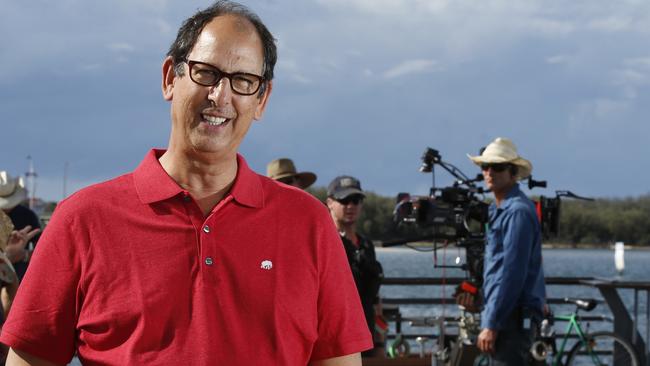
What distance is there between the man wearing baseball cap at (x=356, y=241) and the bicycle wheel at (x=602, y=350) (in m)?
3.48

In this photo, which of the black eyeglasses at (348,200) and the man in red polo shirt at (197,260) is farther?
the black eyeglasses at (348,200)

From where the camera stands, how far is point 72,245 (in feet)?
5.68

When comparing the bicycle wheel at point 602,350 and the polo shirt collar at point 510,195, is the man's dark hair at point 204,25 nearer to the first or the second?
the polo shirt collar at point 510,195

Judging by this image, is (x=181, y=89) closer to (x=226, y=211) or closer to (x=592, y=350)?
(x=226, y=211)

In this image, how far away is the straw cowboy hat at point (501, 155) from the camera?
5629mm

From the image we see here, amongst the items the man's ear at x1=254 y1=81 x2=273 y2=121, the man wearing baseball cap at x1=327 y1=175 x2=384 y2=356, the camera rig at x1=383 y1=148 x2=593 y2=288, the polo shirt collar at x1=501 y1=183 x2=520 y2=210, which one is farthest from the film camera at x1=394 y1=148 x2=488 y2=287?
the man's ear at x1=254 y1=81 x2=273 y2=121

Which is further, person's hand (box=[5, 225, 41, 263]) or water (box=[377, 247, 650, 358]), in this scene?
water (box=[377, 247, 650, 358])

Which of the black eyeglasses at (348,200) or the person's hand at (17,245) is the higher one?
the black eyeglasses at (348,200)

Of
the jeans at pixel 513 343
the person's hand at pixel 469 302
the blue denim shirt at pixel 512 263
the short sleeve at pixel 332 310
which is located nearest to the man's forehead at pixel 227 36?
the short sleeve at pixel 332 310

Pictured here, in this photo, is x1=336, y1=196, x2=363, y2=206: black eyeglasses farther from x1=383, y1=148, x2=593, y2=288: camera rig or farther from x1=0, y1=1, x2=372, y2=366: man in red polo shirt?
x1=0, y1=1, x2=372, y2=366: man in red polo shirt

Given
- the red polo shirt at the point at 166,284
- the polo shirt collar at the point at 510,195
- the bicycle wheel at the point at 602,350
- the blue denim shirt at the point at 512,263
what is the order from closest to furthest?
the red polo shirt at the point at 166,284, the blue denim shirt at the point at 512,263, the polo shirt collar at the point at 510,195, the bicycle wheel at the point at 602,350

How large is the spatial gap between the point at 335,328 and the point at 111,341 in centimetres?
39

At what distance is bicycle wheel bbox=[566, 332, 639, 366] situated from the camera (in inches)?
309

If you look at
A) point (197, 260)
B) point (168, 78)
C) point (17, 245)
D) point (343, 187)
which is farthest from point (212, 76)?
point (343, 187)
